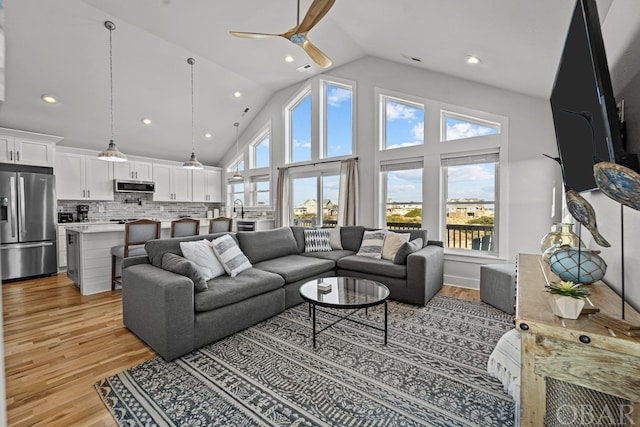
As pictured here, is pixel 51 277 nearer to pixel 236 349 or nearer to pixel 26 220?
pixel 26 220

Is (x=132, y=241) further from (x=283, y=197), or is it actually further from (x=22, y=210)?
(x=283, y=197)

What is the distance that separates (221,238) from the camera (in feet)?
10.7

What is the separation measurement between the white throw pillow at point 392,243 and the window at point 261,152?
4028 mm

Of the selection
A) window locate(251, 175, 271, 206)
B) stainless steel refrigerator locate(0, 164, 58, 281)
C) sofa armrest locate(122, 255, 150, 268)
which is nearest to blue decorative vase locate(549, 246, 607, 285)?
sofa armrest locate(122, 255, 150, 268)

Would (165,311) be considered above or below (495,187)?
below

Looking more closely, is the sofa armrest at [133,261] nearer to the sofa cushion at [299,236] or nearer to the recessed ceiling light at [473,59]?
the sofa cushion at [299,236]

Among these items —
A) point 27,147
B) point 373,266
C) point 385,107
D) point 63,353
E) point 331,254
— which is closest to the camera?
point 63,353

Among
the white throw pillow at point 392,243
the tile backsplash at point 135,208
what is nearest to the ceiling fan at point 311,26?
the white throw pillow at point 392,243

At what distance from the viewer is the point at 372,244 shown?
13.6 ft

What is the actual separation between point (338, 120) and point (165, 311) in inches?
185

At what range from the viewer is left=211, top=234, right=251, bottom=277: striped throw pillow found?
3059mm

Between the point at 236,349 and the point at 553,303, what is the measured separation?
85.9 inches

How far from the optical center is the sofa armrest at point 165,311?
2.24 metres

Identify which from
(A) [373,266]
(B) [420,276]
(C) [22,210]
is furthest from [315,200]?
(C) [22,210]
